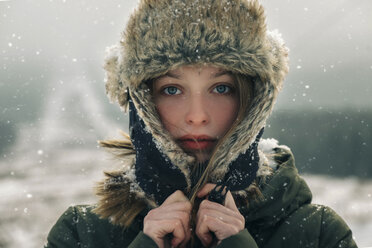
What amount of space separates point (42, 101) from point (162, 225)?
255 inches

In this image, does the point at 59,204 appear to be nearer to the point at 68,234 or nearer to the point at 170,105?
the point at 68,234

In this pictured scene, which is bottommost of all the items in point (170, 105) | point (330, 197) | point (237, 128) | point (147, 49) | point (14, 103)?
point (330, 197)

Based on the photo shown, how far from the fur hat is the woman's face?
5 cm

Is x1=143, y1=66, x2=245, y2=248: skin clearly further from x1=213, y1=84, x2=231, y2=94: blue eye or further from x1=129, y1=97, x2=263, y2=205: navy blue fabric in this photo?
x1=129, y1=97, x2=263, y2=205: navy blue fabric

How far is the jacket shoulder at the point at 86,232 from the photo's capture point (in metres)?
1.72

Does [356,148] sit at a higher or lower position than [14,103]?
lower

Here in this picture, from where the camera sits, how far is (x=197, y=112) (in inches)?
59.8

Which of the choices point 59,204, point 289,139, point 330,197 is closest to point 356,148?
point 330,197

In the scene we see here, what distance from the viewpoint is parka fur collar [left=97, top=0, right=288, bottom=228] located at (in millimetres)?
1503

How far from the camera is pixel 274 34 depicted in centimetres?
171

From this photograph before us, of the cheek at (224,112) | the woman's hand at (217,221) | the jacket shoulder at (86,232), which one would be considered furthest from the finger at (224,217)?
the jacket shoulder at (86,232)

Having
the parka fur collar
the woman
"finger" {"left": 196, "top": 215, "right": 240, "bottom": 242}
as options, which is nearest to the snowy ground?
the woman

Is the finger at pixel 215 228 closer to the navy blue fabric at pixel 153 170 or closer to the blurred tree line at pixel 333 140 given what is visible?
the navy blue fabric at pixel 153 170

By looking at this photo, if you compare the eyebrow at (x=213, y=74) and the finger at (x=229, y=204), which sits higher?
the eyebrow at (x=213, y=74)
